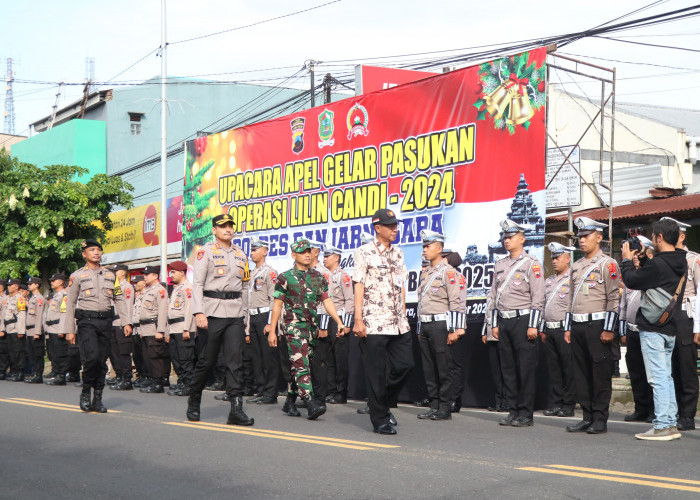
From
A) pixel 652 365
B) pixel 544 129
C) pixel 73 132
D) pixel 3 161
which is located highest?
pixel 73 132

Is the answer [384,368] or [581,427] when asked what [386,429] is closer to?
[384,368]

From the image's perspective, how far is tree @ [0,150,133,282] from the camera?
25359mm

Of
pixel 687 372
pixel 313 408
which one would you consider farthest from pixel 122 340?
pixel 687 372

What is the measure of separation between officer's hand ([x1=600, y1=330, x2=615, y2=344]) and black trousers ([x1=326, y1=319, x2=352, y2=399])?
4.33m

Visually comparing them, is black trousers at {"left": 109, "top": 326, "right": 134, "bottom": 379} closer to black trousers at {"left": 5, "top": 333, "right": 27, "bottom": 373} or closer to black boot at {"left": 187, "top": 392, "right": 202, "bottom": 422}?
black trousers at {"left": 5, "top": 333, "right": 27, "bottom": 373}

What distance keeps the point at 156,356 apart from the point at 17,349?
4.99m

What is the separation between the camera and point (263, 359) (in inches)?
485

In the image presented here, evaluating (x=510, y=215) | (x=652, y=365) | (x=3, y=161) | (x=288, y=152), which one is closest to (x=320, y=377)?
(x=510, y=215)

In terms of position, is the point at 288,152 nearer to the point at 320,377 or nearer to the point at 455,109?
the point at 455,109

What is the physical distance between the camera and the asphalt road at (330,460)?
18.2ft

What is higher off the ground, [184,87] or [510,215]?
[184,87]

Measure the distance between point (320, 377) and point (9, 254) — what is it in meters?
18.4

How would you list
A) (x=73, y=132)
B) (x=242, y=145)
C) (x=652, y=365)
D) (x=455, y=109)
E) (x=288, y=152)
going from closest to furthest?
1. (x=652, y=365)
2. (x=455, y=109)
3. (x=288, y=152)
4. (x=242, y=145)
5. (x=73, y=132)

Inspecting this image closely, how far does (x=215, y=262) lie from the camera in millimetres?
9000
